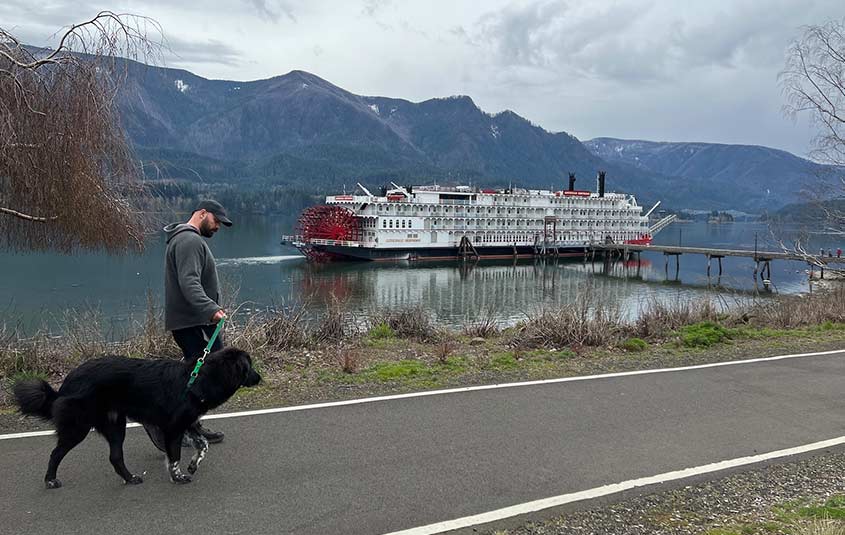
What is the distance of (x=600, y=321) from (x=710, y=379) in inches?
104

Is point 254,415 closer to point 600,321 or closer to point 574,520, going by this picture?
point 574,520

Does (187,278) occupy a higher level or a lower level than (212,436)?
higher

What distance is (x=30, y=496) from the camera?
3.36m

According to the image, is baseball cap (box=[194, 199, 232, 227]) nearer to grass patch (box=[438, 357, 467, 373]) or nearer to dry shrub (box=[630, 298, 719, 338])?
grass patch (box=[438, 357, 467, 373])

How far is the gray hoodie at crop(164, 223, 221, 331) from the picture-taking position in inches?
160

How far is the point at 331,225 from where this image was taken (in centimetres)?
4959

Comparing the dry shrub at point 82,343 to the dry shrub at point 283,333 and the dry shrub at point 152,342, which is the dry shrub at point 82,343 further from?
the dry shrub at point 283,333

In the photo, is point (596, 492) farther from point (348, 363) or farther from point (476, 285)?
point (476, 285)

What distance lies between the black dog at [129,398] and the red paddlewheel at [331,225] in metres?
45.8

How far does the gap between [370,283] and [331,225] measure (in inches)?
563

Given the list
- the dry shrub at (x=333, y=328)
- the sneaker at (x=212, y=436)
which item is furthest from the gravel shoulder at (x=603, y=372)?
the sneaker at (x=212, y=436)

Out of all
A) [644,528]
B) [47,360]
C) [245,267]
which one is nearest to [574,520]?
[644,528]

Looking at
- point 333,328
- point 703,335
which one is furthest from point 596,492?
point 333,328

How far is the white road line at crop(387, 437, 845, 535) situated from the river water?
26.0 feet
